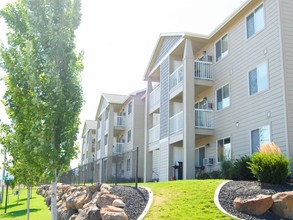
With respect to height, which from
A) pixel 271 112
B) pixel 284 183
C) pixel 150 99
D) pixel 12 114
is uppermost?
pixel 150 99

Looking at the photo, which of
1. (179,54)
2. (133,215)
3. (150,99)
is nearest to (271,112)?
(133,215)

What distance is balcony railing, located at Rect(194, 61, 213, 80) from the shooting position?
22.2 metres

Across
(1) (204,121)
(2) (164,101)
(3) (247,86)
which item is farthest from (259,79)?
(2) (164,101)

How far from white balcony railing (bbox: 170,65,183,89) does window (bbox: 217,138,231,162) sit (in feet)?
15.2

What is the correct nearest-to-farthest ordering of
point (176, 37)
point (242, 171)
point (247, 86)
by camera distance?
1. point (242, 171)
2. point (247, 86)
3. point (176, 37)

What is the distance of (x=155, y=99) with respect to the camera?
2908 cm

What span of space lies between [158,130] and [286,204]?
55.8ft

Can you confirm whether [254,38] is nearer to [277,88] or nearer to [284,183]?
[277,88]

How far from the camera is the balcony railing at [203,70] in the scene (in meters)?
22.2

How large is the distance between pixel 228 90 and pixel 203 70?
2.46 meters

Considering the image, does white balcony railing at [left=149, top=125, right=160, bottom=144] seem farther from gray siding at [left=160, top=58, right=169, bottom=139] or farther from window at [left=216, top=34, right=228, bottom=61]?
window at [left=216, top=34, right=228, bottom=61]

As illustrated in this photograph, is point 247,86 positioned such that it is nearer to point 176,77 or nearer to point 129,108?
point 176,77

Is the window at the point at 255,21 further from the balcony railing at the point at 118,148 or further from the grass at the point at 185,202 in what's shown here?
the balcony railing at the point at 118,148

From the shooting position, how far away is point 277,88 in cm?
1599
